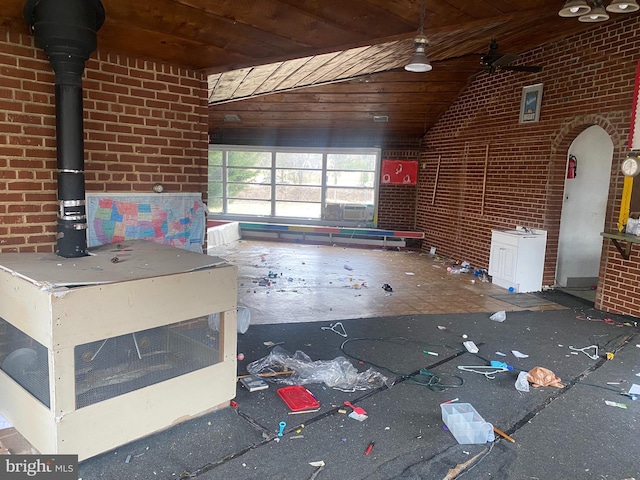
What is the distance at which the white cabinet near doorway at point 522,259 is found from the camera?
19.7 feet

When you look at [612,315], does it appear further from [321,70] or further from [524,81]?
[321,70]

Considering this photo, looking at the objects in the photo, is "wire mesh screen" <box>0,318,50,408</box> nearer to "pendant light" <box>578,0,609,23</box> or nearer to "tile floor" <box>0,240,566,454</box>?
"tile floor" <box>0,240,566,454</box>

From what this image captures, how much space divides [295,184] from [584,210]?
20.1ft

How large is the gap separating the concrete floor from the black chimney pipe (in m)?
2.17

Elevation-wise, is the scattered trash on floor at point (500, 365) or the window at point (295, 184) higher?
the window at point (295, 184)

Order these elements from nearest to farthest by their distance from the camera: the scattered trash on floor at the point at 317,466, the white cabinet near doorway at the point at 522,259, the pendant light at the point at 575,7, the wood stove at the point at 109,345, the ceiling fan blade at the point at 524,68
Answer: the wood stove at the point at 109,345 < the scattered trash on floor at the point at 317,466 < the pendant light at the point at 575,7 < the ceiling fan blade at the point at 524,68 < the white cabinet near doorway at the point at 522,259

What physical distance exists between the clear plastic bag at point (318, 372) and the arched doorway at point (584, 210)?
414 centimetres

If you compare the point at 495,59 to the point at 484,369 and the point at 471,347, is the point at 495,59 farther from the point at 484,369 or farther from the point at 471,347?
the point at 484,369

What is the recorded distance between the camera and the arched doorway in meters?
6.13

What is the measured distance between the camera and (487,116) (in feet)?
23.8

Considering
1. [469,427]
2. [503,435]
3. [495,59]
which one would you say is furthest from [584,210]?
[469,427]

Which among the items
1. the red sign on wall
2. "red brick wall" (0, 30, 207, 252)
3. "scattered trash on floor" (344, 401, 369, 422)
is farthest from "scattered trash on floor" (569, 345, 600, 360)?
the red sign on wall

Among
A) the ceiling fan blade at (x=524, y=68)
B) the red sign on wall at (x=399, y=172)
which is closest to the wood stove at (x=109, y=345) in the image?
the ceiling fan blade at (x=524, y=68)

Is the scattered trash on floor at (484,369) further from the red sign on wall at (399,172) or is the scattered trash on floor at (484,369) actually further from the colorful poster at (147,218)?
the red sign on wall at (399,172)
